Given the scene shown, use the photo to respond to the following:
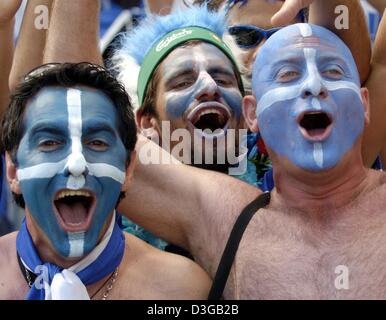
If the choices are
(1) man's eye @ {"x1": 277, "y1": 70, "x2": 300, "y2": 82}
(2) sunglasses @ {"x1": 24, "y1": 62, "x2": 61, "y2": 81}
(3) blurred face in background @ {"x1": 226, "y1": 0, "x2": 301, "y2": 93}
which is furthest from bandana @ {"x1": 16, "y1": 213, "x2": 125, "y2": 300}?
(3) blurred face in background @ {"x1": 226, "y1": 0, "x2": 301, "y2": 93}

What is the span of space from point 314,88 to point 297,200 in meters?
0.32

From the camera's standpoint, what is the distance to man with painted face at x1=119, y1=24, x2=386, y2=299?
195 cm

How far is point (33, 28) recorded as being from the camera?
2.39 meters

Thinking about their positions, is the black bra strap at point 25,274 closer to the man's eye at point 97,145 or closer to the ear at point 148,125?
the man's eye at point 97,145

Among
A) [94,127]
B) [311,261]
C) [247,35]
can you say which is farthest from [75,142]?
[247,35]

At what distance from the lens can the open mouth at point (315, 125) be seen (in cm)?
200

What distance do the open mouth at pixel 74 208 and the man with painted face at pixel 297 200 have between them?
0.32 metres

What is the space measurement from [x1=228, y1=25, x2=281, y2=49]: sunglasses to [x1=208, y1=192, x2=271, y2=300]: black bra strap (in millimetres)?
917

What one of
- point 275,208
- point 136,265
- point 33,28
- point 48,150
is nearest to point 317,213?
point 275,208

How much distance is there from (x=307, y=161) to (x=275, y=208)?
187mm

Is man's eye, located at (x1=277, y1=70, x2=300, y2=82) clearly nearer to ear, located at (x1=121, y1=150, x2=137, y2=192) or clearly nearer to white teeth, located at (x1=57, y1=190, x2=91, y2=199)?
A: ear, located at (x1=121, y1=150, x2=137, y2=192)

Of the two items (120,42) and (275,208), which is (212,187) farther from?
(120,42)

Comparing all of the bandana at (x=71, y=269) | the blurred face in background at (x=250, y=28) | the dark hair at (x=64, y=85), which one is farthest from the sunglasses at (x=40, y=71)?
the blurred face in background at (x=250, y=28)

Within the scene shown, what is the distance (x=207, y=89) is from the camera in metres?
2.50
